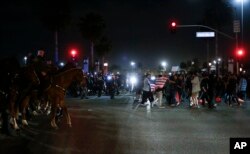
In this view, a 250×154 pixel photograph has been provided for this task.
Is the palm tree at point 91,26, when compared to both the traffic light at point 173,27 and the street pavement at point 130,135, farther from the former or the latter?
the street pavement at point 130,135

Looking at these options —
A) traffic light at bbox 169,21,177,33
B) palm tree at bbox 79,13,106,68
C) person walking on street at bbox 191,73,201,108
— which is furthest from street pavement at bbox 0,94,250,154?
palm tree at bbox 79,13,106,68

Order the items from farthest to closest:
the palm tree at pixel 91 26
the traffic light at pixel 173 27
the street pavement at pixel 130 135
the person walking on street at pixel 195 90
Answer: the palm tree at pixel 91 26
the traffic light at pixel 173 27
the person walking on street at pixel 195 90
the street pavement at pixel 130 135

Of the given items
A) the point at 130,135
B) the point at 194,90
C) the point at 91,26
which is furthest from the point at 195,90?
the point at 91,26

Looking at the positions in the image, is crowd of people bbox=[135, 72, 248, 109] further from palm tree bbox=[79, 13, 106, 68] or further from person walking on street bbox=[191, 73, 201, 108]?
palm tree bbox=[79, 13, 106, 68]

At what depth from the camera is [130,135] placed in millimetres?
16859

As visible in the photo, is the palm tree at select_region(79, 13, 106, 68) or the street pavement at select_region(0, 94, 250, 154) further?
the palm tree at select_region(79, 13, 106, 68)

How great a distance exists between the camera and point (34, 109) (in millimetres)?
24766

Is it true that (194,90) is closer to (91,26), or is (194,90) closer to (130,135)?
(130,135)

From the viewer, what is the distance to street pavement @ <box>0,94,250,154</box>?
45.7 feet

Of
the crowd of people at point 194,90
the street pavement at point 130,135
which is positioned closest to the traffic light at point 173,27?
the crowd of people at point 194,90

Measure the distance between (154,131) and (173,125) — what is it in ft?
7.13

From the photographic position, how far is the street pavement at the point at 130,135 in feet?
45.7

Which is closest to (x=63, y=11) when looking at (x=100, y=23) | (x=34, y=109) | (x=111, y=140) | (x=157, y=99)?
(x=100, y=23)

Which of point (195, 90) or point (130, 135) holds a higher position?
point (195, 90)
